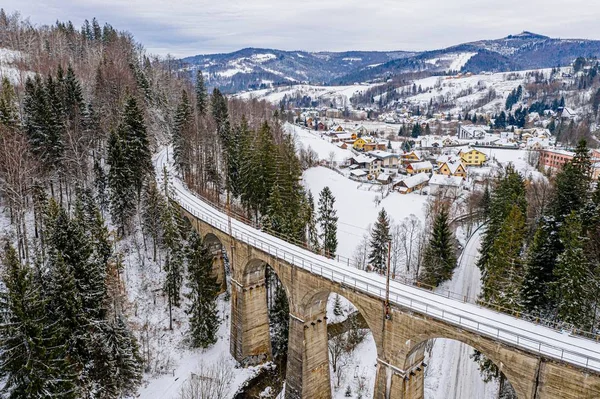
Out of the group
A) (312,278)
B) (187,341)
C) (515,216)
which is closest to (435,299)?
(312,278)

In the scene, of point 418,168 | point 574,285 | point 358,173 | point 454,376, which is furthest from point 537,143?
point 574,285

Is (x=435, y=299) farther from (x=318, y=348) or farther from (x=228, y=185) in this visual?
(x=228, y=185)

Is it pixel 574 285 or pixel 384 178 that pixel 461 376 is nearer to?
pixel 574 285

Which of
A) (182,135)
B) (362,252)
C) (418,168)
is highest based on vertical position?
(182,135)

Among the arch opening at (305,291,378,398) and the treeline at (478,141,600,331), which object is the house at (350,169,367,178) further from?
the treeline at (478,141,600,331)

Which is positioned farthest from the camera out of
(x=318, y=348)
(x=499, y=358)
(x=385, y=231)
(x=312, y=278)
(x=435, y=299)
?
(x=385, y=231)

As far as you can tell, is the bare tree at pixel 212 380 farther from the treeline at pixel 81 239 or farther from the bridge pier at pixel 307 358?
the bridge pier at pixel 307 358
